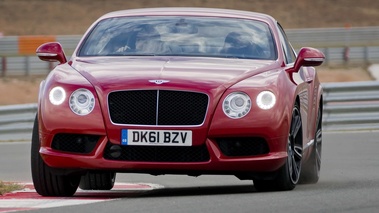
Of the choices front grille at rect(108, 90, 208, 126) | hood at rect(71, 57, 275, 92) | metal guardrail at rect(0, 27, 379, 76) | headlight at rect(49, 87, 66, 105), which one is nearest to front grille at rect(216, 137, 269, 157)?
front grille at rect(108, 90, 208, 126)

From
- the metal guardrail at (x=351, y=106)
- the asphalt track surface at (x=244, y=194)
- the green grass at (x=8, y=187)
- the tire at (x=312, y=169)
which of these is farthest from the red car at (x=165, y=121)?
the metal guardrail at (x=351, y=106)

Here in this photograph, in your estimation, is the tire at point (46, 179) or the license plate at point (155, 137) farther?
the tire at point (46, 179)

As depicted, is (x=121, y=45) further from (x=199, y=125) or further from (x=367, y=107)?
(x=367, y=107)

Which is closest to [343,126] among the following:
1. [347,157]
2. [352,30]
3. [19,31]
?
[347,157]

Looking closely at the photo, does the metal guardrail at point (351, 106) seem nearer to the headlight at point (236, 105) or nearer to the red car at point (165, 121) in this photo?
the red car at point (165, 121)

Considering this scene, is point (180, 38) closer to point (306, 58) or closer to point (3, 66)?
point (306, 58)

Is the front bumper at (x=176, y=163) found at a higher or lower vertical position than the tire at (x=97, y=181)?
higher

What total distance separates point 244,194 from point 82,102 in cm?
123

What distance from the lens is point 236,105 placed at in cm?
833

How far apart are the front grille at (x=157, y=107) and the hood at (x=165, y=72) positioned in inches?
1.9

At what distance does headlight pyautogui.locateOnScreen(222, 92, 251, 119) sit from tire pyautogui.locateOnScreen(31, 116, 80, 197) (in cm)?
123

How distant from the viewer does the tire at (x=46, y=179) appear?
8.58 metres

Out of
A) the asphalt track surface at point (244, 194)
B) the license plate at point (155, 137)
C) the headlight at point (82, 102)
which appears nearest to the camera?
the asphalt track surface at point (244, 194)

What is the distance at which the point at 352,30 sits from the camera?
48906mm
